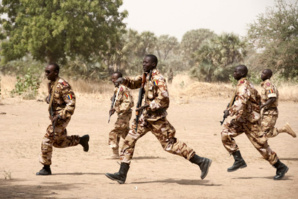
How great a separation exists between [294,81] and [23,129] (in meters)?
20.5

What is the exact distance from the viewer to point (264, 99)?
340 inches

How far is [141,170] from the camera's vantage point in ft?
24.6

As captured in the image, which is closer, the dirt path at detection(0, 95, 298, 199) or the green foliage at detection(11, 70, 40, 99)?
the dirt path at detection(0, 95, 298, 199)

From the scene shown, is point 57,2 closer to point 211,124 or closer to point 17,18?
point 17,18

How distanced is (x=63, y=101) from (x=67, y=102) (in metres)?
0.15

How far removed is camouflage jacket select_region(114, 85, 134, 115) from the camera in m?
8.36

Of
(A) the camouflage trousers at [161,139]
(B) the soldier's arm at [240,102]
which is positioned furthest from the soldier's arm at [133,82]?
(B) the soldier's arm at [240,102]

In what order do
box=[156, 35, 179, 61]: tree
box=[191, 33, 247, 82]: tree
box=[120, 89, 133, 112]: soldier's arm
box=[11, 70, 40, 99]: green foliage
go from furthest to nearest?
box=[156, 35, 179, 61]: tree, box=[191, 33, 247, 82]: tree, box=[11, 70, 40, 99]: green foliage, box=[120, 89, 133, 112]: soldier's arm

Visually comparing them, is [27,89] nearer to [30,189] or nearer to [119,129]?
[119,129]

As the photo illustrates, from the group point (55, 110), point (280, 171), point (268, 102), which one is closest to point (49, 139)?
point (55, 110)

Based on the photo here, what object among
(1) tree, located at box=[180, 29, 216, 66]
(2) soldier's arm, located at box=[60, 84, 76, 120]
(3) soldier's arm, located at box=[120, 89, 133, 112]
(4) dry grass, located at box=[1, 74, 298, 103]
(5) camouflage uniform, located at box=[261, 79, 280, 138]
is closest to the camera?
(2) soldier's arm, located at box=[60, 84, 76, 120]

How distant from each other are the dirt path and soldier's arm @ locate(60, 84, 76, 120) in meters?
0.91

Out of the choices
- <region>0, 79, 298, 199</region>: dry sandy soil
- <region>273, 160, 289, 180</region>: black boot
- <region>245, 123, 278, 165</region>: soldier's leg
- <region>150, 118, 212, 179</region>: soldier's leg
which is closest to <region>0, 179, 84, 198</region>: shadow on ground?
<region>0, 79, 298, 199</region>: dry sandy soil

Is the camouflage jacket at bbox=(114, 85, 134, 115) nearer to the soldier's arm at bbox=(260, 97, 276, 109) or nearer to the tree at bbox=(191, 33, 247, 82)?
the soldier's arm at bbox=(260, 97, 276, 109)
